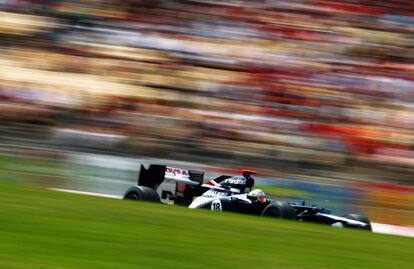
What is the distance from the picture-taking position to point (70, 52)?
602 cm

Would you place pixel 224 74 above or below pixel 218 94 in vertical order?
above

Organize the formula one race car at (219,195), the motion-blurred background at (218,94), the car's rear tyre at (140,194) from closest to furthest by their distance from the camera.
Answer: the motion-blurred background at (218,94), the car's rear tyre at (140,194), the formula one race car at (219,195)

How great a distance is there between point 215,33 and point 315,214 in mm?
1842

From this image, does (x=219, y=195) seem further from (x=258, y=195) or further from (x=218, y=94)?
(x=218, y=94)

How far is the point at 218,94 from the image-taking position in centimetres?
567

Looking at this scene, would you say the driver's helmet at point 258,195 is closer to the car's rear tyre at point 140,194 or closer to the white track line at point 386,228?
the car's rear tyre at point 140,194

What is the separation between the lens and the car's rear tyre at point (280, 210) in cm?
680

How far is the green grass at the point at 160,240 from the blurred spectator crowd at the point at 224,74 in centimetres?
110

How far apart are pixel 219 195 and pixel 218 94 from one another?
3199 millimetres

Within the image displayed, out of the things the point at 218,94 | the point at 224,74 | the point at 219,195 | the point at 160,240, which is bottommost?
the point at 219,195

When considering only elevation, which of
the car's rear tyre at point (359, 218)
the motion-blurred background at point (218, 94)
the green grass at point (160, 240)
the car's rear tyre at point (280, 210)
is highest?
the motion-blurred background at point (218, 94)

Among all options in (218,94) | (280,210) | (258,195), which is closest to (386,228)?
(218,94)

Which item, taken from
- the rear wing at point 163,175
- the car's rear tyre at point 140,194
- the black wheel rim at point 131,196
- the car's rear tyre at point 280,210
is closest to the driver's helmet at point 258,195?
the car's rear tyre at point 280,210

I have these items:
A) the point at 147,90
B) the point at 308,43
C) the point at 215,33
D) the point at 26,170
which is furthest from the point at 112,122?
the point at 308,43
